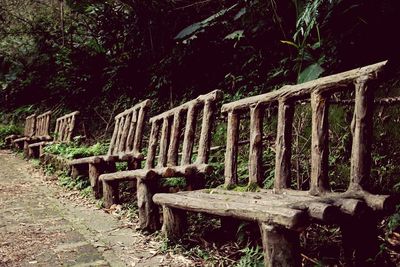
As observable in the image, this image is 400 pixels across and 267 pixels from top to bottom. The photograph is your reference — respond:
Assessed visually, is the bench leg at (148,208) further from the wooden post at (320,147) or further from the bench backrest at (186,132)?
the wooden post at (320,147)

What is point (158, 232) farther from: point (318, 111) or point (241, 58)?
point (241, 58)

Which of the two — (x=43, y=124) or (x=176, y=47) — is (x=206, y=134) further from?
(x=43, y=124)

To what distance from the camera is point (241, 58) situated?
706 centimetres

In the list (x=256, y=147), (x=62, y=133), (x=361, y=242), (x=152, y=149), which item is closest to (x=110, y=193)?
(x=152, y=149)

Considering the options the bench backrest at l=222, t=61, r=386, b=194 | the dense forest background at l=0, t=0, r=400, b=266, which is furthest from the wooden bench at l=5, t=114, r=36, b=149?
the bench backrest at l=222, t=61, r=386, b=194

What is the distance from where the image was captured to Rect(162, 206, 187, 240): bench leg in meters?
3.15

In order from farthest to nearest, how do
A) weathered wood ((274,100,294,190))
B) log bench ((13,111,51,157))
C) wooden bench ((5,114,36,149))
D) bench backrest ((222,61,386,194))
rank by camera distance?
wooden bench ((5,114,36,149)), log bench ((13,111,51,157)), weathered wood ((274,100,294,190)), bench backrest ((222,61,386,194))

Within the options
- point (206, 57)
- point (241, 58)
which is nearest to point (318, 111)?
point (241, 58)

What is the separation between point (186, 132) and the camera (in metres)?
3.95

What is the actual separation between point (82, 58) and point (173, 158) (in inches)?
306

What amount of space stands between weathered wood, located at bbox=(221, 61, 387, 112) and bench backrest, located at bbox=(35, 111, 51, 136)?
8205 millimetres

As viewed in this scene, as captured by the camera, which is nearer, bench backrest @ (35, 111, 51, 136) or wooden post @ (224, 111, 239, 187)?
wooden post @ (224, 111, 239, 187)

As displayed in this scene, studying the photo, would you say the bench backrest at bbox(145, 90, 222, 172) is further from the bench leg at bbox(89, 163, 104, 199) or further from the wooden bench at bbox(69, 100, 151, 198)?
the bench leg at bbox(89, 163, 104, 199)

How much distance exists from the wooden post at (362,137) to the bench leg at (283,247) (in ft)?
1.71
